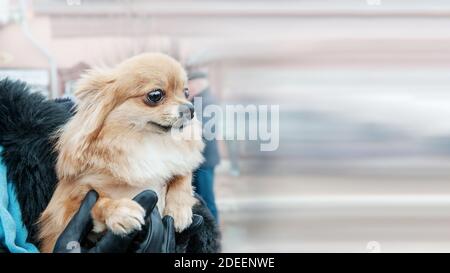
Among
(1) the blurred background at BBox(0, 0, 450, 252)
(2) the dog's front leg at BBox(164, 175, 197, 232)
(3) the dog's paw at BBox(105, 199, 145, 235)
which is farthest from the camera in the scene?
(1) the blurred background at BBox(0, 0, 450, 252)

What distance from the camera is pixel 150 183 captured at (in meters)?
0.96

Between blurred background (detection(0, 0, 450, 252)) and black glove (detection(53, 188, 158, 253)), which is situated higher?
blurred background (detection(0, 0, 450, 252))

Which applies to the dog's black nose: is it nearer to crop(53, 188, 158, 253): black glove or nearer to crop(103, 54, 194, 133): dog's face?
crop(103, 54, 194, 133): dog's face

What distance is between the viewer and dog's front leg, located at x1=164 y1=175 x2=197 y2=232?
973 millimetres

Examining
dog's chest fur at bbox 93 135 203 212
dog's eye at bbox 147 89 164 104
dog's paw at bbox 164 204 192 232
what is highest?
dog's eye at bbox 147 89 164 104

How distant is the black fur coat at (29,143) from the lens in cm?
95

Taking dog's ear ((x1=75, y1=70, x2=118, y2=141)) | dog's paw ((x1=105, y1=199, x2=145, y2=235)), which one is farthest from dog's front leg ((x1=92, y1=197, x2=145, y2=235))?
dog's ear ((x1=75, y1=70, x2=118, y2=141))

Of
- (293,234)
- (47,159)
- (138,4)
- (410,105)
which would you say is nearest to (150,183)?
(47,159)

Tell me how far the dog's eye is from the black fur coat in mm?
200

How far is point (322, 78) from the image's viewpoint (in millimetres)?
1371

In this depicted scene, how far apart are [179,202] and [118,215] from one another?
0.15 meters

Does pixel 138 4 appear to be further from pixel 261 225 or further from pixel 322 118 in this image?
pixel 261 225

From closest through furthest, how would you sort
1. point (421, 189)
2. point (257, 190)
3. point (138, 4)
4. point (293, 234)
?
point (138, 4)
point (421, 189)
point (293, 234)
point (257, 190)

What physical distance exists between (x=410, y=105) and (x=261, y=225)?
61cm
